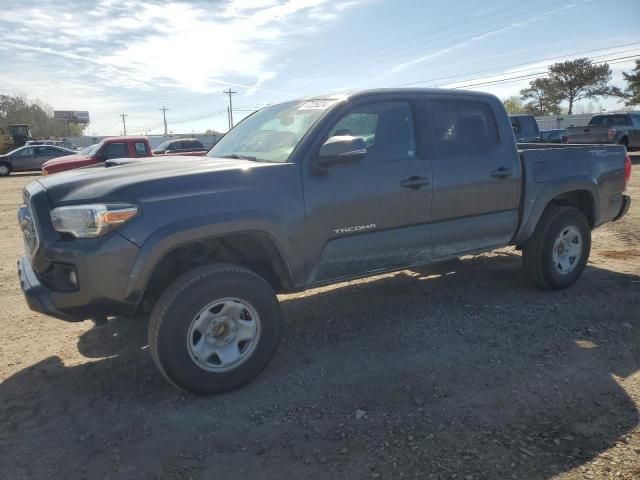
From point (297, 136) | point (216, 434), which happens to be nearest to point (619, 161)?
point (297, 136)

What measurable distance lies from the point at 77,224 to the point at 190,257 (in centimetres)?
77

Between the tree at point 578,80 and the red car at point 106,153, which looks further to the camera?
the tree at point 578,80

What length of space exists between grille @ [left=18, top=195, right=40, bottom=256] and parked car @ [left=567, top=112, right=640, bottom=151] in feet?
70.2

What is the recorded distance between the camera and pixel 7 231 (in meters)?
8.89

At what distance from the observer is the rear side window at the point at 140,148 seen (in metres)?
15.0

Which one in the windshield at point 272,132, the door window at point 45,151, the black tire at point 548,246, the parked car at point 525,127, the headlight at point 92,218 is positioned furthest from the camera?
the door window at point 45,151

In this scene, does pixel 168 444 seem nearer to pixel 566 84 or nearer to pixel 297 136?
pixel 297 136

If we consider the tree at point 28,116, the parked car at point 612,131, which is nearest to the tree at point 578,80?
the parked car at point 612,131

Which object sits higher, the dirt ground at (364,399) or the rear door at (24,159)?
the rear door at (24,159)

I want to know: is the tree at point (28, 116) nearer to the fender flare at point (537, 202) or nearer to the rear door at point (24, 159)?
the rear door at point (24, 159)

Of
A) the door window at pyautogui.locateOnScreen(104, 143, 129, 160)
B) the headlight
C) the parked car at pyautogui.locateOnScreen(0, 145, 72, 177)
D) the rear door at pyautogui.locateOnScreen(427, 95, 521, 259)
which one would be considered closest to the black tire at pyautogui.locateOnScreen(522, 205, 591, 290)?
the rear door at pyautogui.locateOnScreen(427, 95, 521, 259)

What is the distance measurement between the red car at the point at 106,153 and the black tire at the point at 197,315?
12.8 m

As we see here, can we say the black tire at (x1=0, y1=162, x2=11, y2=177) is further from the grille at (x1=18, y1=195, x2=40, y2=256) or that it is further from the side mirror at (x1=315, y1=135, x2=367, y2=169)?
the side mirror at (x1=315, y1=135, x2=367, y2=169)

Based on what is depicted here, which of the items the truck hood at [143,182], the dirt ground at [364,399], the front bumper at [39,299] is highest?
the truck hood at [143,182]
